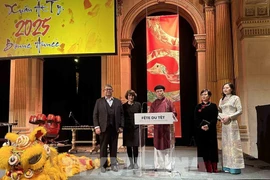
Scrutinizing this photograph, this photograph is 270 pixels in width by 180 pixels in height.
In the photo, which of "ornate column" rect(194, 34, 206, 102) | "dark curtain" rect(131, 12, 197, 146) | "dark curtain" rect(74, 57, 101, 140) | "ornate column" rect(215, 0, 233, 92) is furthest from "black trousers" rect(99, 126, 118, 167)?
"dark curtain" rect(74, 57, 101, 140)

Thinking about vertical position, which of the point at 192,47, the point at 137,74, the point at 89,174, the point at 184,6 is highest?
the point at 184,6

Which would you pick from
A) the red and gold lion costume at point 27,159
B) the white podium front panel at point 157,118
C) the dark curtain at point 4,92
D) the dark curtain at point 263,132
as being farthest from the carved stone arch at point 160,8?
the red and gold lion costume at point 27,159

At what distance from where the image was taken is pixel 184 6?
357 inches

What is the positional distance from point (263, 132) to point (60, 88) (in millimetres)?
6638

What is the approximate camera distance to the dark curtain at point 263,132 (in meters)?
5.75

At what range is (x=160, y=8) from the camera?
962 cm

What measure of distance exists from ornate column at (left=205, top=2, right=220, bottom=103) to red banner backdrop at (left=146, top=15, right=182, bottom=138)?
1.14m

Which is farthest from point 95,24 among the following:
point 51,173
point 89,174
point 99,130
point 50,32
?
point 51,173

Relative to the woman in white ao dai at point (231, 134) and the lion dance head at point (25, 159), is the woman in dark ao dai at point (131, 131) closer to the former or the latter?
the woman in white ao dai at point (231, 134)

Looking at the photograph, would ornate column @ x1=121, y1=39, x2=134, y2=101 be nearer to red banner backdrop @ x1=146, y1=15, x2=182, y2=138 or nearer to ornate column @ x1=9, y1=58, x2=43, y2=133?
red banner backdrop @ x1=146, y1=15, x2=182, y2=138

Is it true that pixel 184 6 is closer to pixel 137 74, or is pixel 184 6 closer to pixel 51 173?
pixel 137 74

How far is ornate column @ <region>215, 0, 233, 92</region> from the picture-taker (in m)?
7.85

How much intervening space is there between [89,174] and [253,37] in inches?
190

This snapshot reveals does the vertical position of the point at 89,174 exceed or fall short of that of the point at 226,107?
it falls short
